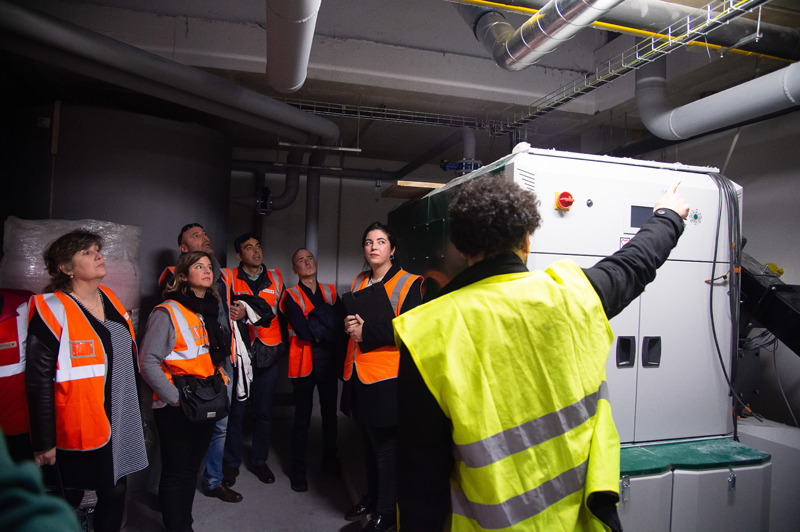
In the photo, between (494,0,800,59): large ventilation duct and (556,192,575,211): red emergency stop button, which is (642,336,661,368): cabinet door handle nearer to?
(556,192,575,211): red emergency stop button

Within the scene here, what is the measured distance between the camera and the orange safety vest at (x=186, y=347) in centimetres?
207

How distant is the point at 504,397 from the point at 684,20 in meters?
2.15

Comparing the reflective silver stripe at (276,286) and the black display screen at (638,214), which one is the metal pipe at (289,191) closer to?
the reflective silver stripe at (276,286)

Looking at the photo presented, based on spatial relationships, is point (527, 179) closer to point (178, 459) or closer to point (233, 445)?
point (178, 459)

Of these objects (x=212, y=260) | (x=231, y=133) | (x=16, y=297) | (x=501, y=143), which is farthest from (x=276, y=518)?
(x=501, y=143)

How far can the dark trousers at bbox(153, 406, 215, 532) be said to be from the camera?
206 centimetres

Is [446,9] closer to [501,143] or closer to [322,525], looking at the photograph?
[501,143]

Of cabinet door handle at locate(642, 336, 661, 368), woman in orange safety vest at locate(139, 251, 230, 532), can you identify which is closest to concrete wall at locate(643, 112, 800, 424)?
cabinet door handle at locate(642, 336, 661, 368)

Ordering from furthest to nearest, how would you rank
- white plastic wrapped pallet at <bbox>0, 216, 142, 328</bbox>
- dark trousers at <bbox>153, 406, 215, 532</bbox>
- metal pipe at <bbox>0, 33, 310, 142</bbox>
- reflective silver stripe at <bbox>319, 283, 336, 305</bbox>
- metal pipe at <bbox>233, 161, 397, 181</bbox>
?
metal pipe at <bbox>233, 161, 397, 181</bbox> → reflective silver stripe at <bbox>319, 283, 336, 305</bbox> → white plastic wrapped pallet at <bbox>0, 216, 142, 328</bbox> → metal pipe at <bbox>0, 33, 310, 142</bbox> → dark trousers at <bbox>153, 406, 215, 532</bbox>

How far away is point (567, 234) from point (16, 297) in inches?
97.9

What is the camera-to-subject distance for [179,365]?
6.77 ft

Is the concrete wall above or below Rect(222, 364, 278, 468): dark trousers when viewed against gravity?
above

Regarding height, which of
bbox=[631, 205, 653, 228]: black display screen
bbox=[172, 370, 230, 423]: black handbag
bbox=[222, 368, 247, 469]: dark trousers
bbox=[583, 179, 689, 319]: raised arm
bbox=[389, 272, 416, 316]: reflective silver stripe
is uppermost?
bbox=[631, 205, 653, 228]: black display screen

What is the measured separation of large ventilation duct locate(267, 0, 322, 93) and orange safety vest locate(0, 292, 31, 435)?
161 centimetres
